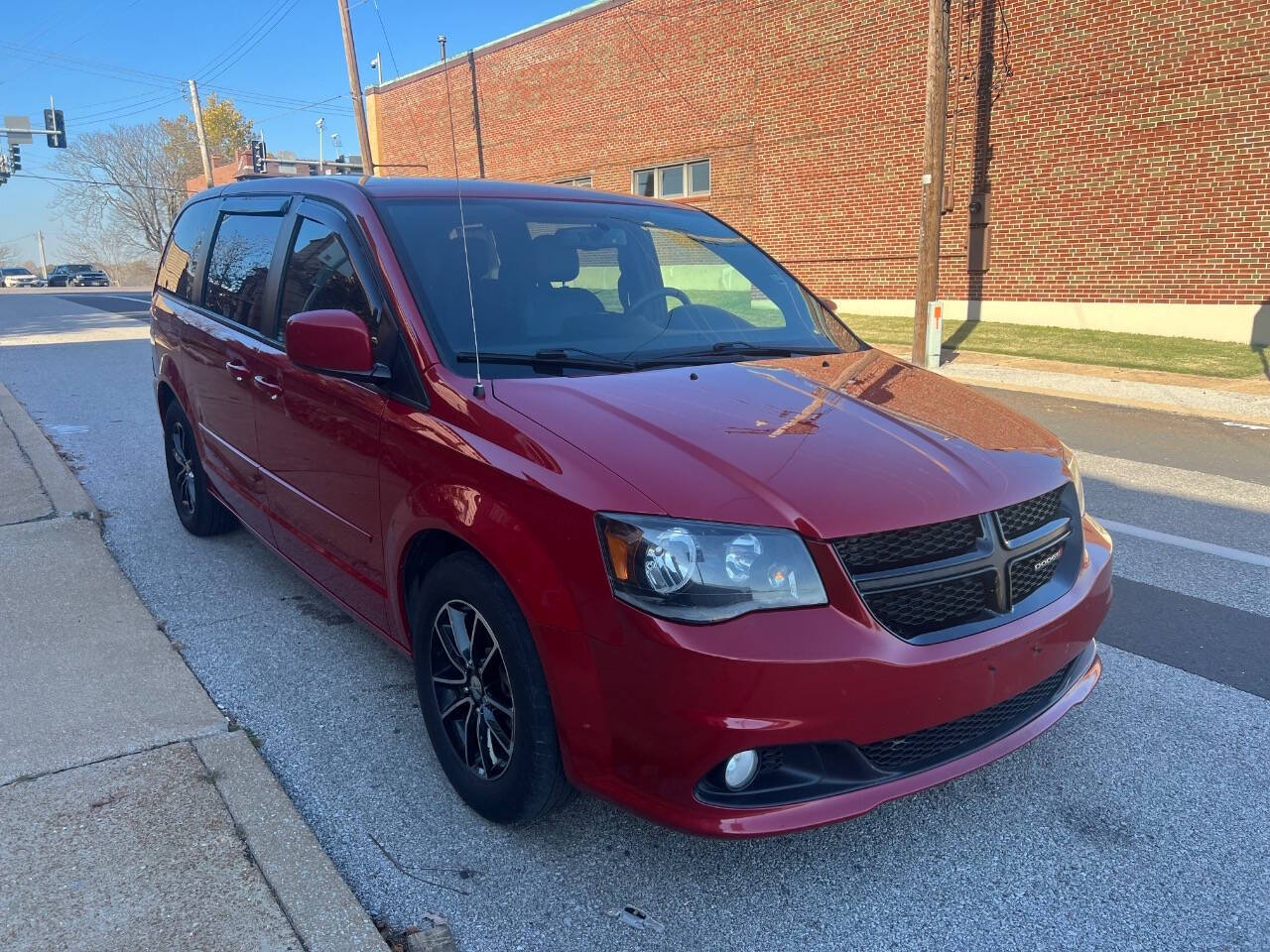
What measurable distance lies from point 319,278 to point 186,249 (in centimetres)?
225

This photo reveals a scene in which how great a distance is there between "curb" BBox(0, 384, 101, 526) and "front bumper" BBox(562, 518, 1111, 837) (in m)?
4.56

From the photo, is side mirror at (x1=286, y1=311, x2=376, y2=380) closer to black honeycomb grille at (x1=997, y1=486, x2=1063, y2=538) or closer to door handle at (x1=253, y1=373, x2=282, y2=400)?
door handle at (x1=253, y1=373, x2=282, y2=400)

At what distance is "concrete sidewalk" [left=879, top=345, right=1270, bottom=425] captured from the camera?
9805 mm

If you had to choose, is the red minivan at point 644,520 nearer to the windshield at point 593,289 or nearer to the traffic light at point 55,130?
the windshield at point 593,289

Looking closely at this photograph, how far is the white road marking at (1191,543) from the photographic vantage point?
5.07 meters

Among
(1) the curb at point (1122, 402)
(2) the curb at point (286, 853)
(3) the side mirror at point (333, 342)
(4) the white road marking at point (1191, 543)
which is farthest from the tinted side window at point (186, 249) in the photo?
(1) the curb at point (1122, 402)

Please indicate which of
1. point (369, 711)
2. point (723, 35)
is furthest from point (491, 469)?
point (723, 35)

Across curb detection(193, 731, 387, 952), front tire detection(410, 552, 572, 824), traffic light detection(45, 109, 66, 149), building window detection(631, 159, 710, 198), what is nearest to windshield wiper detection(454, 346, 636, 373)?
front tire detection(410, 552, 572, 824)

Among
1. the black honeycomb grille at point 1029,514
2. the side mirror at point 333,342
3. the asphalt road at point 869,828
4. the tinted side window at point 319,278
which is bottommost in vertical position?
the asphalt road at point 869,828

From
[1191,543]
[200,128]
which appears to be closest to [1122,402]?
[1191,543]

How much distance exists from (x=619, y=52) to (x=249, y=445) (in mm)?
22701

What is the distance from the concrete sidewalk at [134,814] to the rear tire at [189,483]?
1.02 meters

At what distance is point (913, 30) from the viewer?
17.3 m

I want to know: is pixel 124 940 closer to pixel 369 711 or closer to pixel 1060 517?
pixel 369 711
